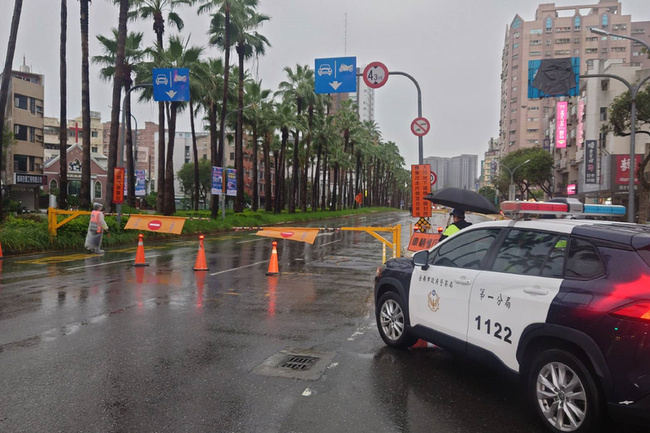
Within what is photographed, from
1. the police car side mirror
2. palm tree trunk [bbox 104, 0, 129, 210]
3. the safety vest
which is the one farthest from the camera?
palm tree trunk [bbox 104, 0, 129, 210]

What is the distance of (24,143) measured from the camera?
2069 inches

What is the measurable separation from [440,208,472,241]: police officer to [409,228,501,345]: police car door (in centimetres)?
231

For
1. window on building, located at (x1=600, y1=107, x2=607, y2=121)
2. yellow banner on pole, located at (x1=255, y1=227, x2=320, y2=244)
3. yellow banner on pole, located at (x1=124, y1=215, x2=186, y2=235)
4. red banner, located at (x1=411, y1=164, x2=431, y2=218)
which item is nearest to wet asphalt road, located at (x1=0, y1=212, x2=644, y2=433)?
yellow banner on pole, located at (x1=255, y1=227, x2=320, y2=244)

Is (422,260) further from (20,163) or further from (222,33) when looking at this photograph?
(20,163)

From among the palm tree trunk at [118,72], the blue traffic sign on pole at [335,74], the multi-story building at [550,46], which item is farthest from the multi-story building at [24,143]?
the multi-story building at [550,46]

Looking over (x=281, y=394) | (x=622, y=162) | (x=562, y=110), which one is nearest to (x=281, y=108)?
(x=622, y=162)

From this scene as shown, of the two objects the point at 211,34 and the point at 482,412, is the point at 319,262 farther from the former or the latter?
the point at 211,34

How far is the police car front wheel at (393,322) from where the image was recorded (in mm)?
6000

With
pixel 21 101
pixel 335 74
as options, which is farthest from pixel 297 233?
pixel 21 101

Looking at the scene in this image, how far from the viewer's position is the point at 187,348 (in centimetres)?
609

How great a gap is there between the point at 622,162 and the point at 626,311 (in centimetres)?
4494

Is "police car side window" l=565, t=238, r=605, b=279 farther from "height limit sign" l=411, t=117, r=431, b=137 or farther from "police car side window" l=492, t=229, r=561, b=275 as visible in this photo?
"height limit sign" l=411, t=117, r=431, b=137

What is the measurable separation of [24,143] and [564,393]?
196 ft

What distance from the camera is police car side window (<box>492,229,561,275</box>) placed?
4.27 metres
